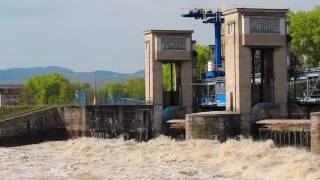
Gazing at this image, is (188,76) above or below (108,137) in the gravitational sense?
above

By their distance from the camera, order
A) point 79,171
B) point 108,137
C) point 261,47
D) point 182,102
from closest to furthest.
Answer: point 79,171 < point 261,47 < point 108,137 < point 182,102

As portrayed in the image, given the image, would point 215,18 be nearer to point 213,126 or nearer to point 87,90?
point 213,126

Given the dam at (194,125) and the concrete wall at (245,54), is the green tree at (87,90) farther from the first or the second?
the concrete wall at (245,54)

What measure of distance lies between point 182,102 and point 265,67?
10163 mm

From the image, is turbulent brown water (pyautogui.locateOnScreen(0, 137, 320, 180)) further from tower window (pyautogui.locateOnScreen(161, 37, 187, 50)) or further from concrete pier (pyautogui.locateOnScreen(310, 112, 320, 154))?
tower window (pyautogui.locateOnScreen(161, 37, 187, 50))

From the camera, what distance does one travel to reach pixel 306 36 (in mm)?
66375

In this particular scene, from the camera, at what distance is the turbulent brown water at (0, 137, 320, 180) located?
1059 inches

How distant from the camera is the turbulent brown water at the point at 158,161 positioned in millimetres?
26906

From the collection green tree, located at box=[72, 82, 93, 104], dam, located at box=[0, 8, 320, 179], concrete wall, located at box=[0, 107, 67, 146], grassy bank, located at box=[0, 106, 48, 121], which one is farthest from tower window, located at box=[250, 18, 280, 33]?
grassy bank, located at box=[0, 106, 48, 121]

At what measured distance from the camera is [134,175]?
27.3m

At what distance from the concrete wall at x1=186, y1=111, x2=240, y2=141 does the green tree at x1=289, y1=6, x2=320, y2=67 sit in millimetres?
27027

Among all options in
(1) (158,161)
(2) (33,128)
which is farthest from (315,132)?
(2) (33,128)

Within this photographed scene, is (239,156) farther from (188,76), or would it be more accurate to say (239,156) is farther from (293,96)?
(188,76)

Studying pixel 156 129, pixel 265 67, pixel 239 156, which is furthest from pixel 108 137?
pixel 239 156
